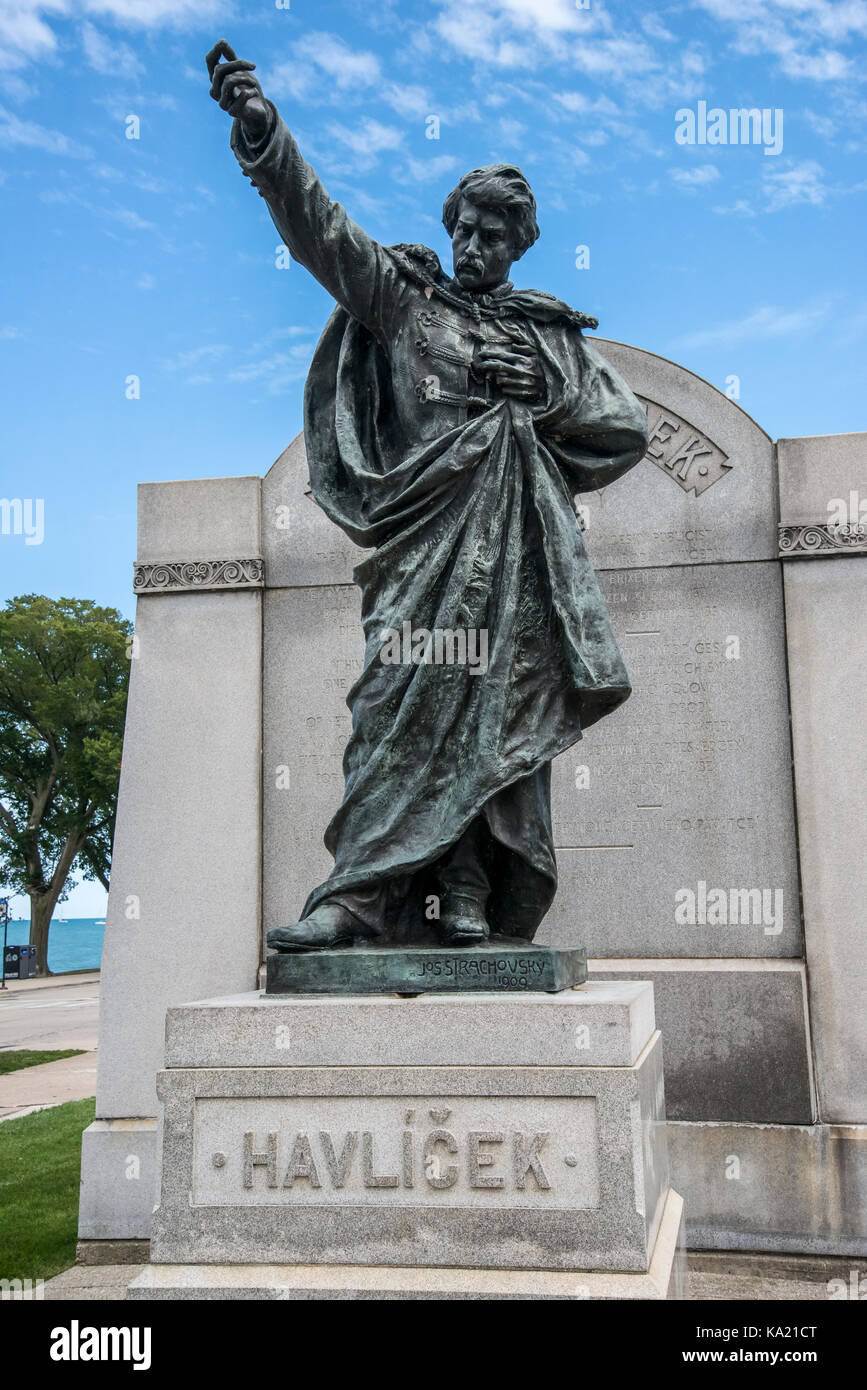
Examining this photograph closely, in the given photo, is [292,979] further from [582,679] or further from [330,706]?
[330,706]

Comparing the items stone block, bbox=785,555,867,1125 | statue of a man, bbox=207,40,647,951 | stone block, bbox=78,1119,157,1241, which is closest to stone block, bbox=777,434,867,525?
stone block, bbox=785,555,867,1125

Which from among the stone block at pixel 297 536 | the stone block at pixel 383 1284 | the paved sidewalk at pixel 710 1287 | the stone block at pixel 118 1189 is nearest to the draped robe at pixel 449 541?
the stone block at pixel 383 1284

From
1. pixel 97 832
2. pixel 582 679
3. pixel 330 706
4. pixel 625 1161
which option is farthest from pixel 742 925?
pixel 97 832

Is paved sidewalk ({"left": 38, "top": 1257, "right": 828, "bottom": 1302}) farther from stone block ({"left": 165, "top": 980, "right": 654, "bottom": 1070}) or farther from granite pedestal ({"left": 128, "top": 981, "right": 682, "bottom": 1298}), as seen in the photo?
stone block ({"left": 165, "top": 980, "right": 654, "bottom": 1070})

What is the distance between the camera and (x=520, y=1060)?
10.6 ft

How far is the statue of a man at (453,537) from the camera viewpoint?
150 inches

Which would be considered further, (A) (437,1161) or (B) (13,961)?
(B) (13,961)

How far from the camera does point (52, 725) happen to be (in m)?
35.4

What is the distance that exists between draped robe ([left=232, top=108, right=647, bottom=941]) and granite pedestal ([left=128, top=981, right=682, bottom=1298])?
0.58m

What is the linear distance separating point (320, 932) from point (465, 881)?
1.69 feet

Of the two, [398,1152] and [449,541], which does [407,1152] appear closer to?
[398,1152]

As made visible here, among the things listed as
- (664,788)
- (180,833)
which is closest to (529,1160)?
(664,788)
